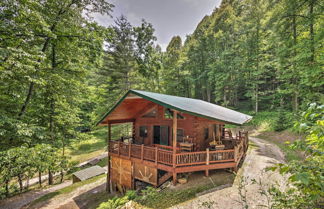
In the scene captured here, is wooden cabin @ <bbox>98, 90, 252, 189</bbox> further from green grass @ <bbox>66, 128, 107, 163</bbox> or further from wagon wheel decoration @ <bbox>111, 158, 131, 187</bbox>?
green grass @ <bbox>66, 128, 107, 163</bbox>

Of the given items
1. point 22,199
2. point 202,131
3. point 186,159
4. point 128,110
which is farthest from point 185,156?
point 22,199

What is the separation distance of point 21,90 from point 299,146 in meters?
12.3

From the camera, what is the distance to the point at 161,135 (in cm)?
1060

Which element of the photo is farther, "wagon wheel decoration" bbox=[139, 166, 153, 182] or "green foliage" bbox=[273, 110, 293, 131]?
"green foliage" bbox=[273, 110, 293, 131]

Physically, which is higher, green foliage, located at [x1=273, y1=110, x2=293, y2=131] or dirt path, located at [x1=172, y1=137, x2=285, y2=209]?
green foliage, located at [x1=273, y1=110, x2=293, y2=131]

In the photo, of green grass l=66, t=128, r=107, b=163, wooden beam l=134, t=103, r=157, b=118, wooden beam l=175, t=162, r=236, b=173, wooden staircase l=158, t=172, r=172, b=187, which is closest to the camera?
wooden beam l=175, t=162, r=236, b=173

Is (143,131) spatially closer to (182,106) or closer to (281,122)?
(182,106)

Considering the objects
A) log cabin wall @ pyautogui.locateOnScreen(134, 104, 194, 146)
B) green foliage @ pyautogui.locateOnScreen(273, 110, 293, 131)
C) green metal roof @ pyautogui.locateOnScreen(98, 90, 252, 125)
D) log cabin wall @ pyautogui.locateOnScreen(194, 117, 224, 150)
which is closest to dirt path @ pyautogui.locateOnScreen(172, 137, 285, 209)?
log cabin wall @ pyautogui.locateOnScreen(194, 117, 224, 150)

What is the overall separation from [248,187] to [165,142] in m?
5.42

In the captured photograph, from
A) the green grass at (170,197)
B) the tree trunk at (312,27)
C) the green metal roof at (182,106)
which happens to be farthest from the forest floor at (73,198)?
the tree trunk at (312,27)

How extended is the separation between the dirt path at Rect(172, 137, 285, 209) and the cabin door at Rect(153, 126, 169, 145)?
469 cm

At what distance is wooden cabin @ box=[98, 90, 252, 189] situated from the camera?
751 cm

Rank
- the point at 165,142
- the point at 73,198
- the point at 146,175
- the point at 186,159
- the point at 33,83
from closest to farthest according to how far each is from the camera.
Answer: the point at 186,159 → the point at 146,175 → the point at 33,83 → the point at 73,198 → the point at 165,142

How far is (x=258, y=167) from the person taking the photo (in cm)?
868
